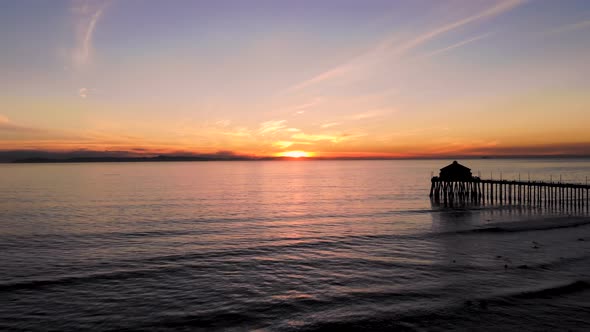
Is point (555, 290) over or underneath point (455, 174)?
underneath

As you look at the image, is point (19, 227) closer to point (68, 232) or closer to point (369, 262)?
point (68, 232)

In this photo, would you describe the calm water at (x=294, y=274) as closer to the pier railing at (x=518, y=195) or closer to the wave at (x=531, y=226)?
the wave at (x=531, y=226)

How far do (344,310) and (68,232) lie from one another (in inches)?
1083

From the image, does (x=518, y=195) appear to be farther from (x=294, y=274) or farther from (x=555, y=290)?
(x=294, y=274)

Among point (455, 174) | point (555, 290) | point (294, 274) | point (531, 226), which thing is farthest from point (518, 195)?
point (294, 274)

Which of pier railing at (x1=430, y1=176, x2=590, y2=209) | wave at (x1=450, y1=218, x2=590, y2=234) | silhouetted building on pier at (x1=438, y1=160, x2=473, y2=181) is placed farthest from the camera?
silhouetted building on pier at (x1=438, y1=160, x2=473, y2=181)

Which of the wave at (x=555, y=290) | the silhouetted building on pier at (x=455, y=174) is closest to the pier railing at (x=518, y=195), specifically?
the silhouetted building on pier at (x=455, y=174)

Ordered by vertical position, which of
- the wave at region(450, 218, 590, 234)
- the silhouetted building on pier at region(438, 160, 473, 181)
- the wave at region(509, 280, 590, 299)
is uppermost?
the silhouetted building on pier at region(438, 160, 473, 181)

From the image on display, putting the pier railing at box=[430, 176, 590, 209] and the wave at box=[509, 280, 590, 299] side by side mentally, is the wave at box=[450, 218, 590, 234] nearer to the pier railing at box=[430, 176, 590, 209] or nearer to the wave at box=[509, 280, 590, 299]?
the pier railing at box=[430, 176, 590, 209]

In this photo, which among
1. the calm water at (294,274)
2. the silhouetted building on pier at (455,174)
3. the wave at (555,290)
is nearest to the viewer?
the calm water at (294,274)

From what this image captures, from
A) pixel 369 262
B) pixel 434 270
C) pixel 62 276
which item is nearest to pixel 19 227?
pixel 62 276

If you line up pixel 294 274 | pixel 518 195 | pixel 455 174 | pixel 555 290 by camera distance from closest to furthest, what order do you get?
pixel 555 290
pixel 294 274
pixel 455 174
pixel 518 195

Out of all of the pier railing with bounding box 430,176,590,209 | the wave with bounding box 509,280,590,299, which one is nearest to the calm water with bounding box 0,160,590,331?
the wave with bounding box 509,280,590,299

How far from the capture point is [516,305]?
16.6 metres
